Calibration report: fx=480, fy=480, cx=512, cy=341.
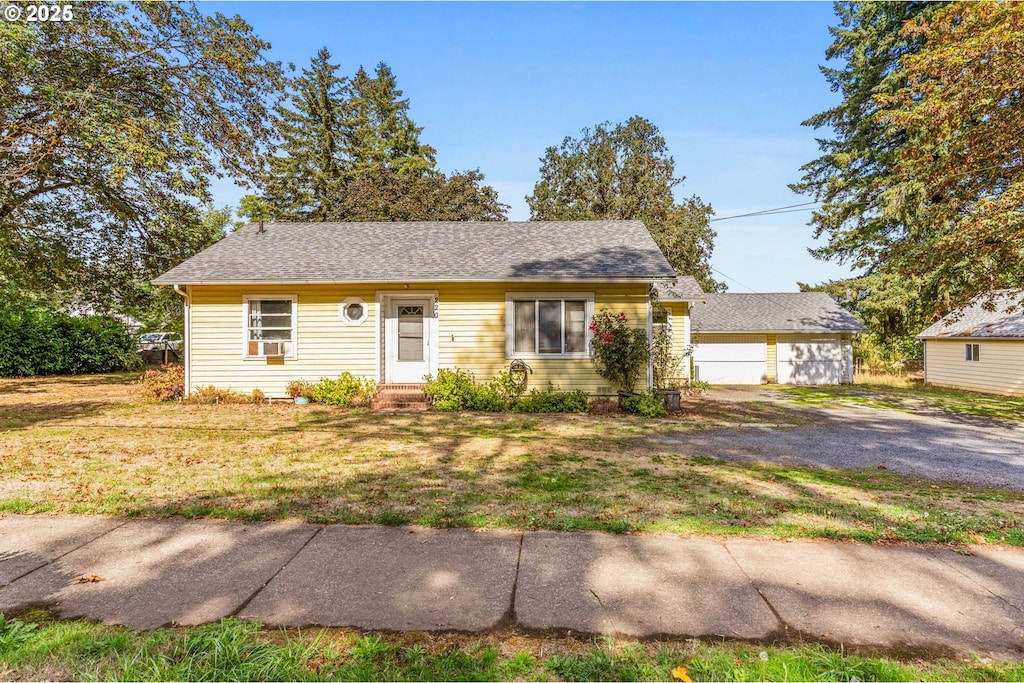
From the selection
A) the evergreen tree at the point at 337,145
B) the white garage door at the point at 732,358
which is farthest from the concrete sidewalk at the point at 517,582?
the evergreen tree at the point at 337,145

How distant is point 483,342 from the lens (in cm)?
1142

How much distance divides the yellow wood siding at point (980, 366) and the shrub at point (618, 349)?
15.3m

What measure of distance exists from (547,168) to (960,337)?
24.7 meters

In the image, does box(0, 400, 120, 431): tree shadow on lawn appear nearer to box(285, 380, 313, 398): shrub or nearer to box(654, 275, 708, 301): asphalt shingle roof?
box(285, 380, 313, 398): shrub

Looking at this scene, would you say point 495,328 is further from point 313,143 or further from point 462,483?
point 313,143

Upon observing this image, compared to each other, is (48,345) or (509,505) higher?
(48,345)

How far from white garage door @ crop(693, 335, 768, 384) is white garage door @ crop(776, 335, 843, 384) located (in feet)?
2.84

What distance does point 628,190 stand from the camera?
32.1 meters

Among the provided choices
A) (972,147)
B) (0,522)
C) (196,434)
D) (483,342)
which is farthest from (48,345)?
(972,147)

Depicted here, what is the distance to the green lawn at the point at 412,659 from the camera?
2213 millimetres

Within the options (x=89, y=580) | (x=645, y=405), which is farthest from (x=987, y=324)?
(x=89, y=580)

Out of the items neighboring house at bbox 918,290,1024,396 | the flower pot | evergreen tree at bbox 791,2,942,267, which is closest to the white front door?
the flower pot

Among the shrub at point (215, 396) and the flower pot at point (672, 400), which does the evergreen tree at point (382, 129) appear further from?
the flower pot at point (672, 400)

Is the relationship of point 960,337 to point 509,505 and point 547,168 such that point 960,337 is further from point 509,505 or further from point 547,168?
point 547,168
